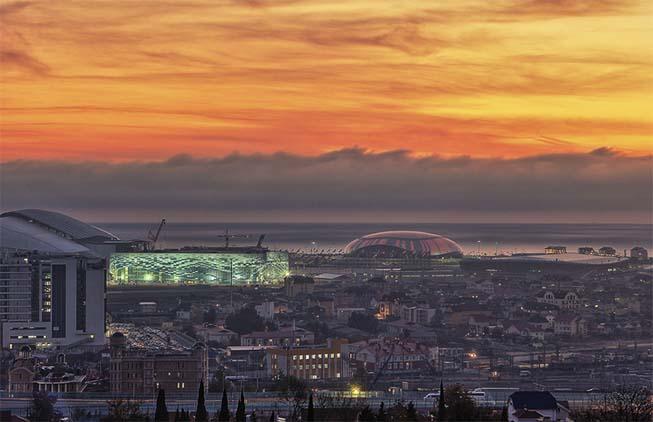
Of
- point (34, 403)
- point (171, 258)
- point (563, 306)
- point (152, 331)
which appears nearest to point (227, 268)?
point (171, 258)

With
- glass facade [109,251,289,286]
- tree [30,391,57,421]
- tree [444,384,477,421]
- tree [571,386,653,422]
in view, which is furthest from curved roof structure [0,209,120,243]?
tree [571,386,653,422]

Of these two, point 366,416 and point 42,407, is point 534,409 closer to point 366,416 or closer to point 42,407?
point 366,416

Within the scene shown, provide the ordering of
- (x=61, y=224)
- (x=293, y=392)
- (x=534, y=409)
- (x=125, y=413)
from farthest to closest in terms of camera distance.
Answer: (x=61, y=224) < (x=293, y=392) < (x=125, y=413) < (x=534, y=409)

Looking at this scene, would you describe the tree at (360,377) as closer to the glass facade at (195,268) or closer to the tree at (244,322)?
the tree at (244,322)

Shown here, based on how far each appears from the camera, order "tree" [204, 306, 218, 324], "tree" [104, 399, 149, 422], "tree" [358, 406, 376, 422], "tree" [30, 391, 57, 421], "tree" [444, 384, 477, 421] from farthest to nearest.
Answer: "tree" [204, 306, 218, 324] < "tree" [30, 391, 57, 421] < "tree" [104, 399, 149, 422] < "tree" [444, 384, 477, 421] < "tree" [358, 406, 376, 422]

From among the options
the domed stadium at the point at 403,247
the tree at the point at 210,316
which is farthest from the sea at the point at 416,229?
the tree at the point at 210,316

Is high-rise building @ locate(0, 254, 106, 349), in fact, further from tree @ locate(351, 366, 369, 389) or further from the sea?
the sea

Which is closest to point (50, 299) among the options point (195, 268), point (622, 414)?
point (195, 268)
